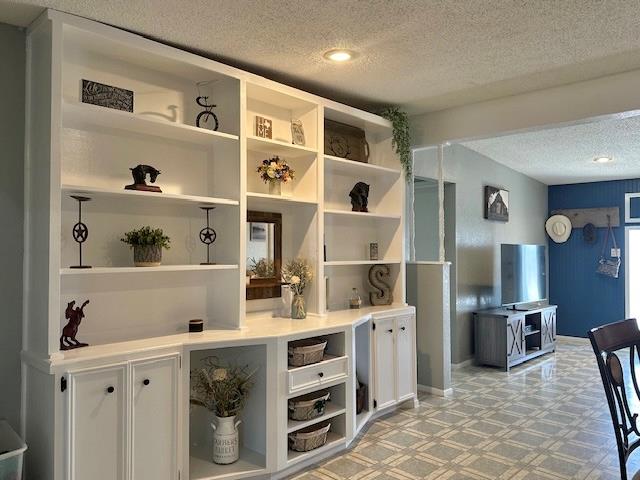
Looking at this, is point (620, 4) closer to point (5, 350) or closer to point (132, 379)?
point (132, 379)

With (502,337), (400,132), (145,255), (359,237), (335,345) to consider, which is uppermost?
(400,132)

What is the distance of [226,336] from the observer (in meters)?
2.69

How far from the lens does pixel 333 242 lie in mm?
3984

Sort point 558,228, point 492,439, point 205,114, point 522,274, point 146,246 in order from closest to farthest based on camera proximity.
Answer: point 146,246 → point 205,114 → point 492,439 → point 522,274 → point 558,228

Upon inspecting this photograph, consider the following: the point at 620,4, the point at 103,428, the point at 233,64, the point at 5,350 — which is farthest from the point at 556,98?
the point at 5,350

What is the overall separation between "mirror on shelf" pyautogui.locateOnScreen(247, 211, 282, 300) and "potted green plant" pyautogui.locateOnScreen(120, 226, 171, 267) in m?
0.79

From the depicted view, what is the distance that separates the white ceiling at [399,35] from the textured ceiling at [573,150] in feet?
4.99

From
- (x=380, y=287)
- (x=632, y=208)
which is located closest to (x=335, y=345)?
(x=380, y=287)

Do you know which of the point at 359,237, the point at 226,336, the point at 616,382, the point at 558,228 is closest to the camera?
the point at 616,382

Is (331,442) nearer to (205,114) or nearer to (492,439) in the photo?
(492,439)

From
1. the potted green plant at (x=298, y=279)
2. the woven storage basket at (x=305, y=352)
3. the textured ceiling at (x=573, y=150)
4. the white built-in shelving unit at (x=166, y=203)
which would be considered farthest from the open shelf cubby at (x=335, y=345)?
the textured ceiling at (x=573, y=150)

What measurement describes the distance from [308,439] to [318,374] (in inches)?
15.4

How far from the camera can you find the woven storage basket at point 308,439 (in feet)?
9.57

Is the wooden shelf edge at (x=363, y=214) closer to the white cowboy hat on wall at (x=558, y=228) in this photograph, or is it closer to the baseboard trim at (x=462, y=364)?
the baseboard trim at (x=462, y=364)
